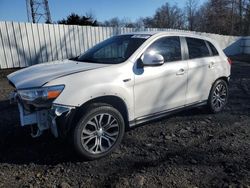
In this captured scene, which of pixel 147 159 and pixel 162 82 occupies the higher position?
pixel 162 82

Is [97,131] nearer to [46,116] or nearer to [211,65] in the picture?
[46,116]

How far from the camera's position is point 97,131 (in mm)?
3846

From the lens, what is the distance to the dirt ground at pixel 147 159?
11.0ft

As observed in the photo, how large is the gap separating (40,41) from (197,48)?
24.4 ft

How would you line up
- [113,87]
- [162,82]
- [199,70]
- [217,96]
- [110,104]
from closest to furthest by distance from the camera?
1. [113,87]
2. [110,104]
3. [162,82]
4. [199,70]
5. [217,96]

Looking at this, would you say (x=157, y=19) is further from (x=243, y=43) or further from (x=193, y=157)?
(x=193, y=157)

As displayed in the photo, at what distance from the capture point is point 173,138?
4.64m

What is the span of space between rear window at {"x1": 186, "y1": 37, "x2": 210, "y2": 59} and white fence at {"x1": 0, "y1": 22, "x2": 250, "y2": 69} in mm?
7317

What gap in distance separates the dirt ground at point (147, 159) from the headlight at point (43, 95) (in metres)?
0.76

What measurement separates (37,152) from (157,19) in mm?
48798

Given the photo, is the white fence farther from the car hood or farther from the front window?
the front window

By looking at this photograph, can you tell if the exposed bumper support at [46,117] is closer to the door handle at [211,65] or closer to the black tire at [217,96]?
the door handle at [211,65]

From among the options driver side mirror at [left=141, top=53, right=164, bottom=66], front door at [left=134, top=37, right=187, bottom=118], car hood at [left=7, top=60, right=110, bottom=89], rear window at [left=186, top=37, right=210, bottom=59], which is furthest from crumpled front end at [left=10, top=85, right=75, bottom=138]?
rear window at [left=186, top=37, right=210, bottom=59]

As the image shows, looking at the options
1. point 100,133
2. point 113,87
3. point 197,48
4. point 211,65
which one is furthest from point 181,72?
point 100,133
